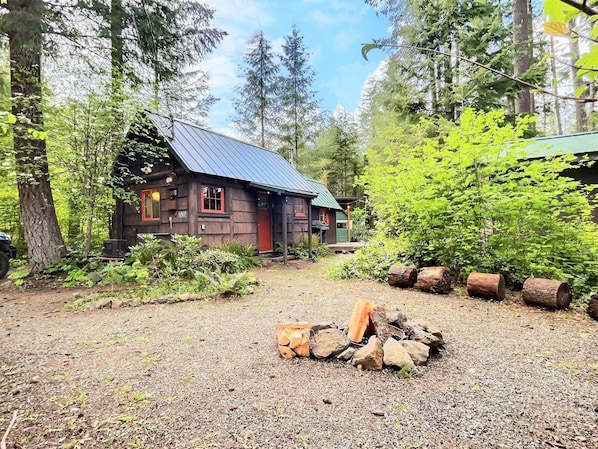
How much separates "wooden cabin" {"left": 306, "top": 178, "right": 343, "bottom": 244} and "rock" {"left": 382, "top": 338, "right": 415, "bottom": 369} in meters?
10.8

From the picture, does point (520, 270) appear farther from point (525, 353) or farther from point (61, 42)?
point (61, 42)

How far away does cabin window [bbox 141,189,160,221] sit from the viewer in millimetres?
8734

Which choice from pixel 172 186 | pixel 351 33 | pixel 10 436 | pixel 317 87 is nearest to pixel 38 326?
pixel 10 436

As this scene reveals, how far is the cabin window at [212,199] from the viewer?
8200 mm

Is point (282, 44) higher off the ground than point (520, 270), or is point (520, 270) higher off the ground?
point (282, 44)

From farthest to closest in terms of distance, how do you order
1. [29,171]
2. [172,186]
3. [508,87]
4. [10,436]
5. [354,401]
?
[508,87], [172,186], [29,171], [354,401], [10,436]

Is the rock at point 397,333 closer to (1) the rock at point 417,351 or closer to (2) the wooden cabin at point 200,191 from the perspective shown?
(1) the rock at point 417,351

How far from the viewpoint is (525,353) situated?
8.88ft

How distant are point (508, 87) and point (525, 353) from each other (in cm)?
914

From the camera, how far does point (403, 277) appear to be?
220 inches

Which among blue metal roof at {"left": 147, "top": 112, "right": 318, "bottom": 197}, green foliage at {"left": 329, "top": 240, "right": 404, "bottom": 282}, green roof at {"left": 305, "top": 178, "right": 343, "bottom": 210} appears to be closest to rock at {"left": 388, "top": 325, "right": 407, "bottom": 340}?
green foliage at {"left": 329, "top": 240, "right": 404, "bottom": 282}

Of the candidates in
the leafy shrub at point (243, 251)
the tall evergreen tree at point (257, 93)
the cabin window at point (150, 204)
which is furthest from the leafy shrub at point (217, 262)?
the tall evergreen tree at point (257, 93)

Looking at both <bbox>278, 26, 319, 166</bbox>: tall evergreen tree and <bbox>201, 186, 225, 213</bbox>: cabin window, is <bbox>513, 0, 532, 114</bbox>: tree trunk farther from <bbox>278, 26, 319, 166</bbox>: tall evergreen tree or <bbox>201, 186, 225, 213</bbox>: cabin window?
<bbox>278, 26, 319, 166</bbox>: tall evergreen tree

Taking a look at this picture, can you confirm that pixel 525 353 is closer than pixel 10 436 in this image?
No
